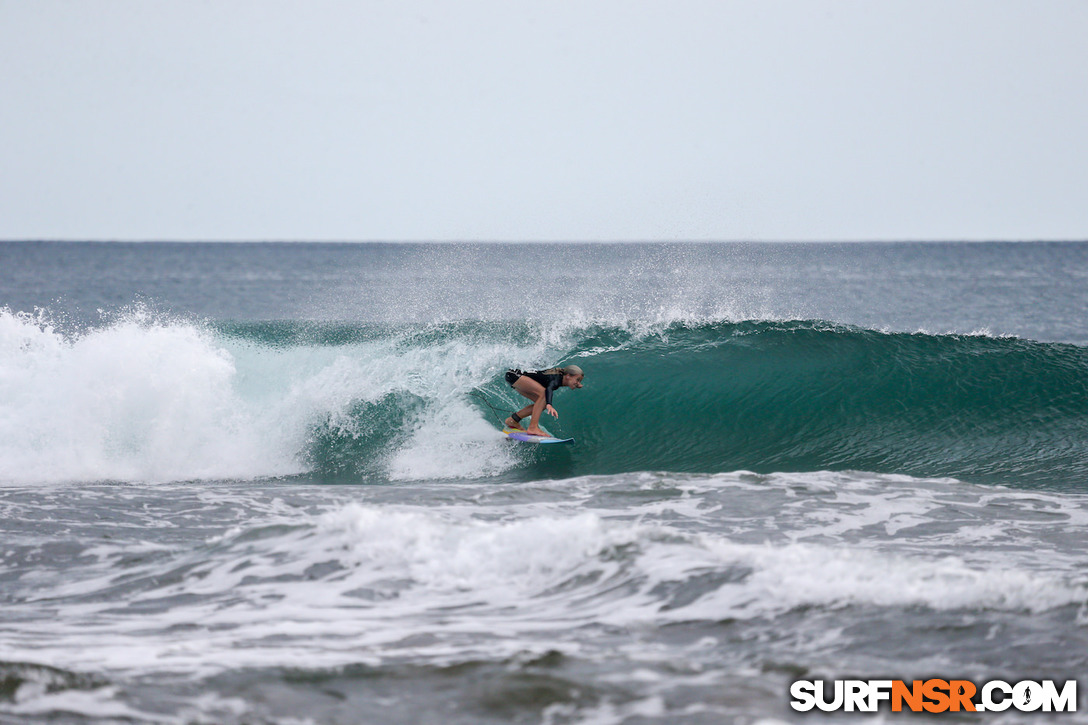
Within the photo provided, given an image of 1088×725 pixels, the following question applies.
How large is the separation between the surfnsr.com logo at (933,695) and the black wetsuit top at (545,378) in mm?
6454

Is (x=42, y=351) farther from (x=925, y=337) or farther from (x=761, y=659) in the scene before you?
(x=925, y=337)

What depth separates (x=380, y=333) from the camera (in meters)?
13.5

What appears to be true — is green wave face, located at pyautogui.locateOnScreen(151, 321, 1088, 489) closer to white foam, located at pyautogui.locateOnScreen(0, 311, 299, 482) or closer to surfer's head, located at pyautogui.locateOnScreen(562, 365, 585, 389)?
white foam, located at pyautogui.locateOnScreen(0, 311, 299, 482)

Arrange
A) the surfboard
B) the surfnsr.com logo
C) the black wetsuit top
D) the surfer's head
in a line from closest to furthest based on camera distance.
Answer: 1. the surfnsr.com logo
2. the surfer's head
3. the black wetsuit top
4. the surfboard

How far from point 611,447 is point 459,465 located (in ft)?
6.50

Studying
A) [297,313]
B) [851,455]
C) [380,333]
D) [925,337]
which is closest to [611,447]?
[851,455]

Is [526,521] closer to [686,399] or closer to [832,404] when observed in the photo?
[686,399]

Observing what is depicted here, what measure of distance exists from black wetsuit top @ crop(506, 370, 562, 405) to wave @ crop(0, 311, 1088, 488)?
0.76m

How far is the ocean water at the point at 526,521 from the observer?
3504 mm

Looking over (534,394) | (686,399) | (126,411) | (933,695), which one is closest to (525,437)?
(534,394)

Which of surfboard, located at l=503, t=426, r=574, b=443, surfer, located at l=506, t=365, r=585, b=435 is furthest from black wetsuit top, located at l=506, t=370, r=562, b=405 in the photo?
surfboard, located at l=503, t=426, r=574, b=443

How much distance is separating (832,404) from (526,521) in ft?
23.4

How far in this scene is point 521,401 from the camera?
37.3 ft

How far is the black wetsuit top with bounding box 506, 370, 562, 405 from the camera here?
9.77 m
